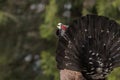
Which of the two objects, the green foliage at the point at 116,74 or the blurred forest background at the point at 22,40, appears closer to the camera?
the green foliage at the point at 116,74

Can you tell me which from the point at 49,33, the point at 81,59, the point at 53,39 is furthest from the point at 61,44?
the point at 53,39

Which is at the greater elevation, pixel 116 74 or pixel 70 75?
pixel 116 74

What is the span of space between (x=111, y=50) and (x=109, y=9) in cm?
159

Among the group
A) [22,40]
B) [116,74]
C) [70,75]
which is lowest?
[70,75]

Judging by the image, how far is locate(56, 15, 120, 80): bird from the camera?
9.07 ft

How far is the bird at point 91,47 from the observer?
2.77m

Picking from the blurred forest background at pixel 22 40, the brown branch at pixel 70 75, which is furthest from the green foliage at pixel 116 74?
the blurred forest background at pixel 22 40

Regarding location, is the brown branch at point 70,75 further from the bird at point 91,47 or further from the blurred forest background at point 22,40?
the blurred forest background at point 22,40

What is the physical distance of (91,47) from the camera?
277 centimetres

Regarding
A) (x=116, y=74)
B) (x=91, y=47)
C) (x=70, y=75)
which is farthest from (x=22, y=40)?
(x=91, y=47)

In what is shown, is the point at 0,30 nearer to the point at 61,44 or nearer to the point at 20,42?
the point at 20,42

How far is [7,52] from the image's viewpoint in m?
6.15

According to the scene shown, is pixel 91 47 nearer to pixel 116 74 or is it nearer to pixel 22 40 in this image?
pixel 116 74

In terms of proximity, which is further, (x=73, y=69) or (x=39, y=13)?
(x=39, y=13)
